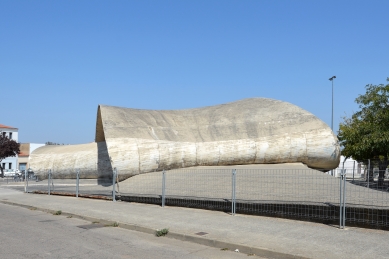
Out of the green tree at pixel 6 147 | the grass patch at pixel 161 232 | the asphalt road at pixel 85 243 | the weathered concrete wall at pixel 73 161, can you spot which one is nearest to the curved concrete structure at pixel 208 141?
the weathered concrete wall at pixel 73 161

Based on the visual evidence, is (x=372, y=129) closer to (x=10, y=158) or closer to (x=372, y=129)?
(x=372, y=129)

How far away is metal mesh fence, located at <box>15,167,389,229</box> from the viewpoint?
8.72 meters

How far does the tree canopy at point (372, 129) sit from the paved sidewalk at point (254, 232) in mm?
14102

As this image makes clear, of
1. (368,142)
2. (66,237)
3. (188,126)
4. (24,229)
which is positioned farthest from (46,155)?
(368,142)

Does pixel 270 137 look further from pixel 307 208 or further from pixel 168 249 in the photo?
pixel 168 249

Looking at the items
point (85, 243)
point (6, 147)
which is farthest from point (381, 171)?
point (6, 147)

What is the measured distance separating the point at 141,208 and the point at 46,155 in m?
11.3

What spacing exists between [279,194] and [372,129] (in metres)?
14.5

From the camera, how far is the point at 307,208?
948cm

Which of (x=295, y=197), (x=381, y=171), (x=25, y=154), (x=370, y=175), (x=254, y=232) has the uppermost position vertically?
(x=381, y=171)

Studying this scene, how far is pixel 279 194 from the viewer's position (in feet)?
35.6

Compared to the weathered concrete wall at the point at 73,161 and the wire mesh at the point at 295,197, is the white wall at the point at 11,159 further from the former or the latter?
the wire mesh at the point at 295,197

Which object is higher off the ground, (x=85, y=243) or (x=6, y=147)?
(x=6, y=147)

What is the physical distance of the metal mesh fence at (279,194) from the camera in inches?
343
